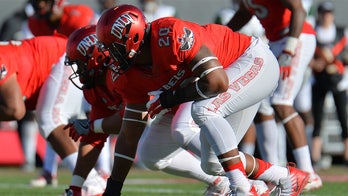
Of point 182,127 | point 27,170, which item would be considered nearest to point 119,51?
point 182,127

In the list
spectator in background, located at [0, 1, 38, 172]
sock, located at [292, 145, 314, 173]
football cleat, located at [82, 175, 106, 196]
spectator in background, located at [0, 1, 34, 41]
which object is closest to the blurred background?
spectator in background, located at [0, 1, 38, 172]

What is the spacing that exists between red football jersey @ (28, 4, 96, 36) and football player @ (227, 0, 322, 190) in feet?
4.75

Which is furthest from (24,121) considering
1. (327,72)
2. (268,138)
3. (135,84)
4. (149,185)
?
(135,84)

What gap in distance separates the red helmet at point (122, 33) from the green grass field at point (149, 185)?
2523mm

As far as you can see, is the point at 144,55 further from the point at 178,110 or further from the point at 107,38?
the point at 178,110

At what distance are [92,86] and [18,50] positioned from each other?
1.32 meters

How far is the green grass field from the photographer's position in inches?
323

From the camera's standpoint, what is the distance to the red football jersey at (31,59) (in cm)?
754

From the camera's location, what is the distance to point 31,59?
7.75 m

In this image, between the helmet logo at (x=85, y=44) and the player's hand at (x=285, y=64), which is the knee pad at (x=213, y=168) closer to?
the helmet logo at (x=85, y=44)

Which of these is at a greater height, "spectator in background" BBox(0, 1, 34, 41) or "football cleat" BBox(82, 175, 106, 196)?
"football cleat" BBox(82, 175, 106, 196)

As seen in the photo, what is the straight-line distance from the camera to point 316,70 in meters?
12.6

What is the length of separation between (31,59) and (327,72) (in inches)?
222

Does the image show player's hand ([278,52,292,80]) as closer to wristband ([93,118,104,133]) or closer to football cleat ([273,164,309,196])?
football cleat ([273,164,309,196])
